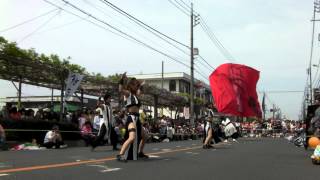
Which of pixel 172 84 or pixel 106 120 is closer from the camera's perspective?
pixel 106 120

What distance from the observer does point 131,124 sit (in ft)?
35.3

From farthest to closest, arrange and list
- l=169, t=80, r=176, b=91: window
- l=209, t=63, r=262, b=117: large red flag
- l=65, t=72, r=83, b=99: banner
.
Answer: l=169, t=80, r=176, b=91: window → l=209, t=63, r=262, b=117: large red flag → l=65, t=72, r=83, b=99: banner

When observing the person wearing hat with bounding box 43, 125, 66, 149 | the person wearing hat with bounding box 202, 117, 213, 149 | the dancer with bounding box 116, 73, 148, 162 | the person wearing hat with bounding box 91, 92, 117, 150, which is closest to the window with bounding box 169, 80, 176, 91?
the person wearing hat with bounding box 43, 125, 66, 149

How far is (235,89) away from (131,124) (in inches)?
839

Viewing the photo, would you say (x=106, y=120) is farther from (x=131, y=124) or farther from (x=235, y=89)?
(x=235, y=89)

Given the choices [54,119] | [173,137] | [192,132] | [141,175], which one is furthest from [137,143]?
[192,132]

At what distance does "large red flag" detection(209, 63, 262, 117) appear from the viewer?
102ft

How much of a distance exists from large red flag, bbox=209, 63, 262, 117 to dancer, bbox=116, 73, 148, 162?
20.0 meters

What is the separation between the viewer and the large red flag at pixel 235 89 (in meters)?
31.1

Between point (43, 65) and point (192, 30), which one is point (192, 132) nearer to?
point (192, 30)

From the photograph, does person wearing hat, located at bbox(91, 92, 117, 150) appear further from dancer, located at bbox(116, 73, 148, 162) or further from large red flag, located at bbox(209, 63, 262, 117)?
large red flag, located at bbox(209, 63, 262, 117)

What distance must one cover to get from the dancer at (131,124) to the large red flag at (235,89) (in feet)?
65.7

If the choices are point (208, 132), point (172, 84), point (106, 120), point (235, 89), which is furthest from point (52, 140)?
point (172, 84)

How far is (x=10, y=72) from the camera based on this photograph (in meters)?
23.8
